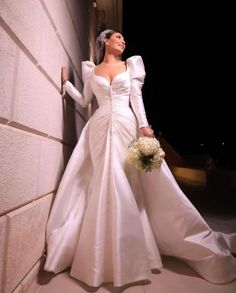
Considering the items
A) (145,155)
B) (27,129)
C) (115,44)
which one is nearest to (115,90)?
(115,44)

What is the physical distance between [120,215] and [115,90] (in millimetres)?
1016

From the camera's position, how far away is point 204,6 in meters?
5.65

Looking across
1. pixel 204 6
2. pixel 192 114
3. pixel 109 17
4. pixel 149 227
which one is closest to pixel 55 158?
pixel 149 227

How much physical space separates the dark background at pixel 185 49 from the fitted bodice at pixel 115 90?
4.51 m

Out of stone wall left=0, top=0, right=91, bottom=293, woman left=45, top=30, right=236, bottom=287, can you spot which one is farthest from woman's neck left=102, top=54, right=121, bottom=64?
stone wall left=0, top=0, right=91, bottom=293

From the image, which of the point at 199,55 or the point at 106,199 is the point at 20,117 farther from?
the point at 199,55

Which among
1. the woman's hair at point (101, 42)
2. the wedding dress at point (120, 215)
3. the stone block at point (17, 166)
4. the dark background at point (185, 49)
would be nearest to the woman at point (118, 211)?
the wedding dress at point (120, 215)

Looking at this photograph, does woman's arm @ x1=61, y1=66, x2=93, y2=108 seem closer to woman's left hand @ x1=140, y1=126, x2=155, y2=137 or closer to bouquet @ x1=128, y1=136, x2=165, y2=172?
woman's left hand @ x1=140, y1=126, x2=155, y2=137

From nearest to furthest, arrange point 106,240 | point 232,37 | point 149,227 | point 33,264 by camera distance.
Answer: point 33,264 → point 106,240 → point 149,227 → point 232,37

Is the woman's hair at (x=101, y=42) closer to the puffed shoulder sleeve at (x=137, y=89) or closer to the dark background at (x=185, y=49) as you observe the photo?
the puffed shoulder sleeve at (x=137, y=89)

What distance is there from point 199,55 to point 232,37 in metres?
2.49

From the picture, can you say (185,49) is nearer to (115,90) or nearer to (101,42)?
(101,42)

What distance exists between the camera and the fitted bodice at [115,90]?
1.89 meters

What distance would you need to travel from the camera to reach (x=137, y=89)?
75.5 inches
